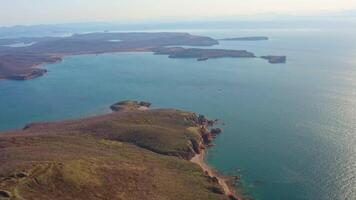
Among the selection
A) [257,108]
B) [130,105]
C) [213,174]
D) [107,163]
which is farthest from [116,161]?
[130,105]

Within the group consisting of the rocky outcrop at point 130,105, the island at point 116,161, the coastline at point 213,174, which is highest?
the island at point 116,161

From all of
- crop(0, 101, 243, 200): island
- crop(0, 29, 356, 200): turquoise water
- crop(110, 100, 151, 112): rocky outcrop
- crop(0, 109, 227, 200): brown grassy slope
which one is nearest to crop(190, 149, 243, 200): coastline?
crop(0, 101, 243, 200): island

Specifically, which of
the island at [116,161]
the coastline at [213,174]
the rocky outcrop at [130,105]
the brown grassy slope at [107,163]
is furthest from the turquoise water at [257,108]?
the brown grassy slope at [107,163]

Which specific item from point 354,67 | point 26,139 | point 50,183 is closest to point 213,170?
point 50,183

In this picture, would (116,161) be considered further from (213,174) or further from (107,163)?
(213,174)

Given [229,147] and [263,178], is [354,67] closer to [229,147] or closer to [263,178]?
[229,147]

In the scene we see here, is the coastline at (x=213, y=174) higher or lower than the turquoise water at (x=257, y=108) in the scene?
lower

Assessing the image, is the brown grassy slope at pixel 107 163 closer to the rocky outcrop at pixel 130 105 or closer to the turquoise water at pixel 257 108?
the turquoise water at pixel 257 108
